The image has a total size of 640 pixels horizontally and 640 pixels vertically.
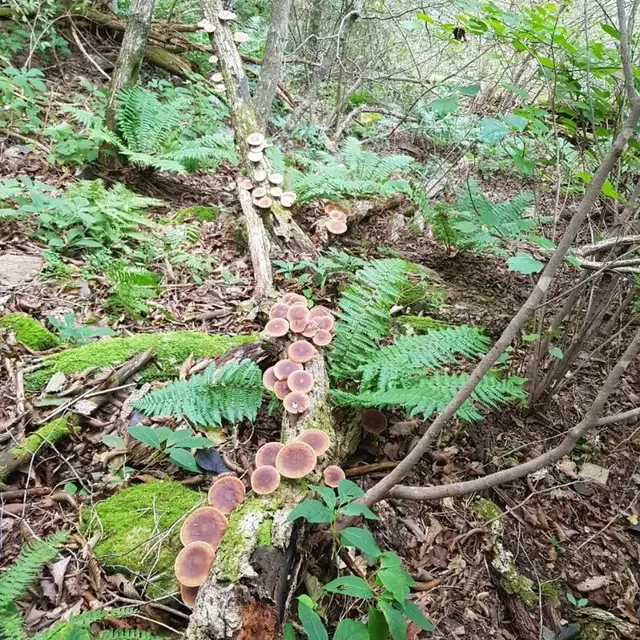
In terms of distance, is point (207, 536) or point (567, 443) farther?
point (207, 536)

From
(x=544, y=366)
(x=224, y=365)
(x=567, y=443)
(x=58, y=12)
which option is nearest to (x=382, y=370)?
(x=224, y=365)

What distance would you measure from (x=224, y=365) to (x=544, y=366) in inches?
106

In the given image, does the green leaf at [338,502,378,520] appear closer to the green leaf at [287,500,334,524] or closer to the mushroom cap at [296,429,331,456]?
the green leaf at [287,500,334,524]

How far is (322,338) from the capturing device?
3.41 m

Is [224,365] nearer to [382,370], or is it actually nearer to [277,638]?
[382,370]

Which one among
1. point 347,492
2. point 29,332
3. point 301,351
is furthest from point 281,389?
point 29,332

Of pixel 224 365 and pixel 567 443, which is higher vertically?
pixel 567 443

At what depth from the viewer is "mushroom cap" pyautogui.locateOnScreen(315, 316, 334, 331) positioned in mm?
3479

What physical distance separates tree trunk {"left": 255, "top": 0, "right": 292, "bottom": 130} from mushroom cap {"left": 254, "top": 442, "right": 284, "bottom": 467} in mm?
5797

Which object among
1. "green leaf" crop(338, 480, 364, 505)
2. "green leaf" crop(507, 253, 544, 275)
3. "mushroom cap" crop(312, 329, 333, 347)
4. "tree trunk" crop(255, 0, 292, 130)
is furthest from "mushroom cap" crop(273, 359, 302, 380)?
"tree trunk" crop(255, 0, 292, 130)

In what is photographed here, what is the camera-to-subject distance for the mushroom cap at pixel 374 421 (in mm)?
3295

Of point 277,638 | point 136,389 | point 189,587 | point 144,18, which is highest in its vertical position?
point 144,18

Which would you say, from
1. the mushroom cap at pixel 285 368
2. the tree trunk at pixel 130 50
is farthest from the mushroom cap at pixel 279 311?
the tree trunk at pixel 130 50

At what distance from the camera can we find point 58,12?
8273 millimetres
